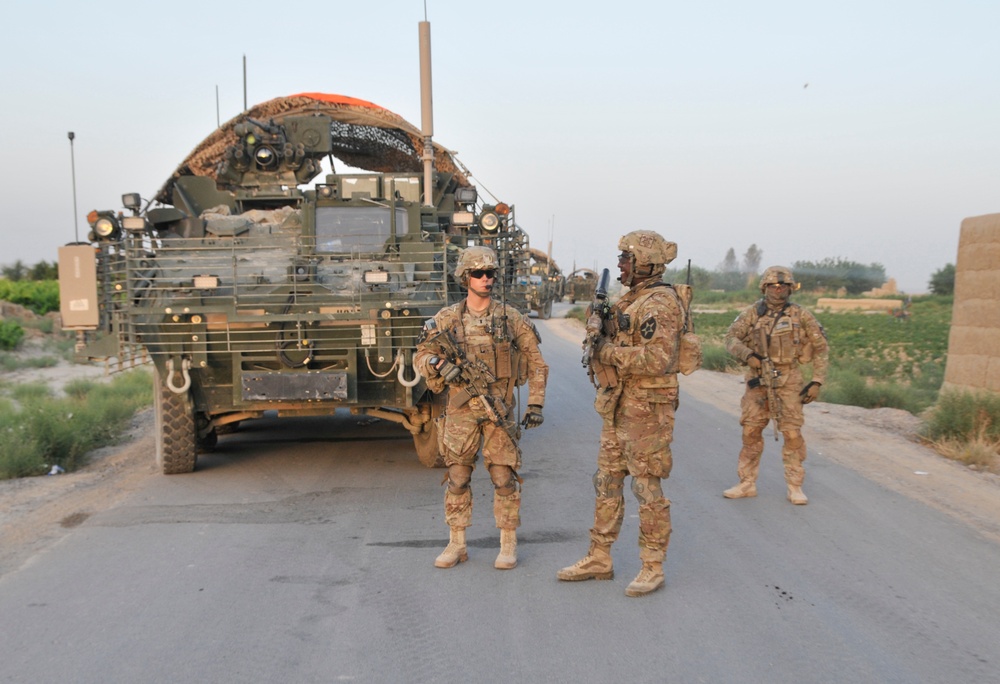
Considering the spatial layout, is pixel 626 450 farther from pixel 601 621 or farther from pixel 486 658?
pixel 486 658

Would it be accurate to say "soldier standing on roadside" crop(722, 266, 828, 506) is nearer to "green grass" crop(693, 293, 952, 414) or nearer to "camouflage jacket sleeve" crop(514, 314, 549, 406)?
"camouflage jacket sleeve" crop(514, 314, 549, 406)

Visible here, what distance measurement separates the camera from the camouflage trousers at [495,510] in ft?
16.2

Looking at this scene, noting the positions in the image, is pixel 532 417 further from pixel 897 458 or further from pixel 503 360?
pixel 897 458

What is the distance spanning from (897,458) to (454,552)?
17.0 ft

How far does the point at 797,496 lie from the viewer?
20.9ft

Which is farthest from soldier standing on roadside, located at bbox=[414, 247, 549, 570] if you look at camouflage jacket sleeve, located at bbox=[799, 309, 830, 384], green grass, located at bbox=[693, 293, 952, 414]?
green grass, located at bbox=[693, 293, 952, 414]

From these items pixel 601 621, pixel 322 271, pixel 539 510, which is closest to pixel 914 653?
pixel 601 621

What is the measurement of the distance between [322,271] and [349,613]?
4.10 metres

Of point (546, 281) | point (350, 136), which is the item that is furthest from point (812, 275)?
point (350, 136)

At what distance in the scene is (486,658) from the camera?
3703 millimetres

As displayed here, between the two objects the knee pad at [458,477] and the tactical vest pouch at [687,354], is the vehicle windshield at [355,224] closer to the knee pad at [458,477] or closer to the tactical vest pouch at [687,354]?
the knee pad at [458,477]

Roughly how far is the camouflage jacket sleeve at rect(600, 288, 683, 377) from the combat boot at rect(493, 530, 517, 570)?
1164 mm

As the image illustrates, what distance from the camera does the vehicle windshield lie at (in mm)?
8227

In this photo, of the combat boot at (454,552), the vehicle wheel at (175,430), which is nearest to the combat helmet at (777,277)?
the combat boot at (454,552)
